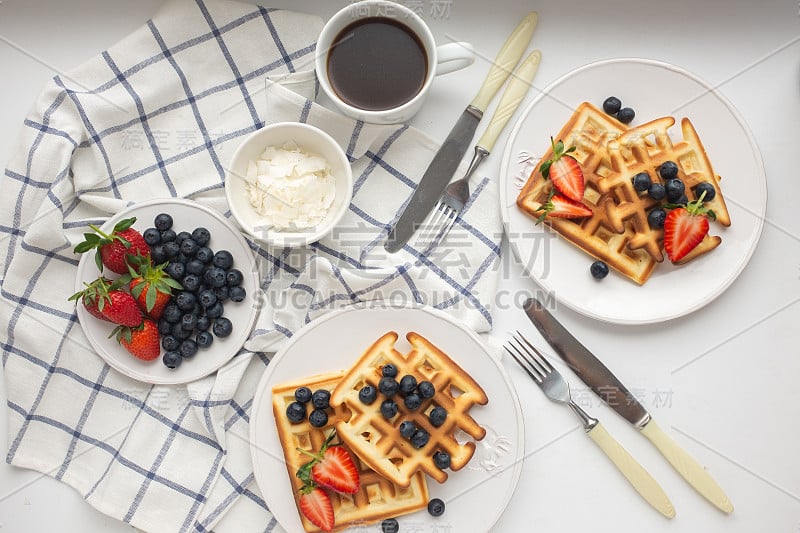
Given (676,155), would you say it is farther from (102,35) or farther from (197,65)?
(102,35)

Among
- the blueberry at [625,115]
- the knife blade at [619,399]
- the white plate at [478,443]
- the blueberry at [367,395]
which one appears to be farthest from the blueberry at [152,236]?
the blueberry at [625,115]

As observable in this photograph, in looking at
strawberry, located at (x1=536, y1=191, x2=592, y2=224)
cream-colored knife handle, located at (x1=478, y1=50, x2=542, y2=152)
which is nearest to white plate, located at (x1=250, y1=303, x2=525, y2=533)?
strawberry, located at (x1=536, y1=191, x2=592, y2=224)

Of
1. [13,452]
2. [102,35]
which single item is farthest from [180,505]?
[102,35]

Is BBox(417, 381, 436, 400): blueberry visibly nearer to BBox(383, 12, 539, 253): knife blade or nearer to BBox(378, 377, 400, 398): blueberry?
BBox(378, 377, 400, 398): blueberry

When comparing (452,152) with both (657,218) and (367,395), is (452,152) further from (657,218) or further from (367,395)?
(367,395)

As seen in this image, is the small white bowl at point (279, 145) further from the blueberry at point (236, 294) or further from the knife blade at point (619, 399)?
the knife blade at point (619, 399)

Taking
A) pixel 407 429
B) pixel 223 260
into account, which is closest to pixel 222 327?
pixel 223 260
